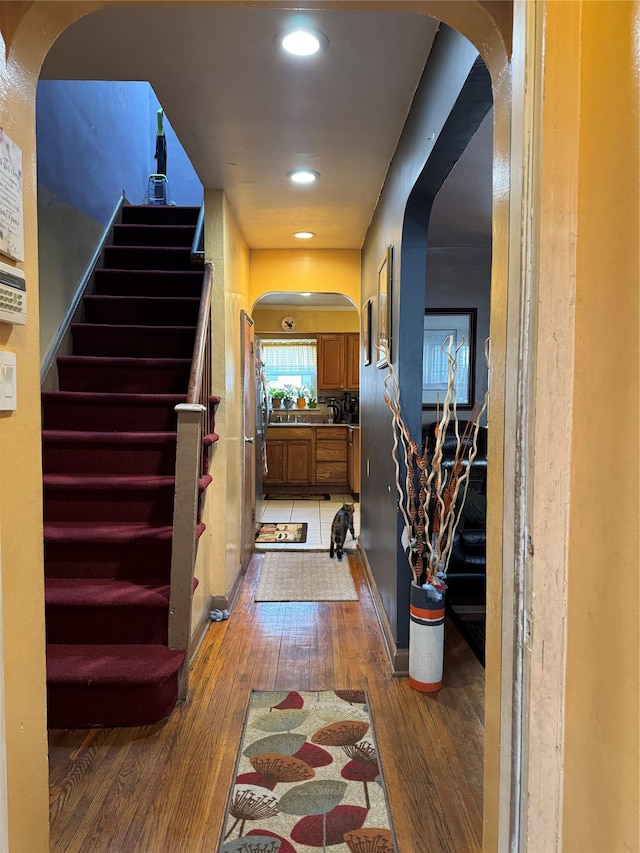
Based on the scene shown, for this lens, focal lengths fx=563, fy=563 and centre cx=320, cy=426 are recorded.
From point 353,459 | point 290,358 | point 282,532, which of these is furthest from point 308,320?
point 282,532

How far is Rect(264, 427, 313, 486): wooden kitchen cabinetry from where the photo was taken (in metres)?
7.18

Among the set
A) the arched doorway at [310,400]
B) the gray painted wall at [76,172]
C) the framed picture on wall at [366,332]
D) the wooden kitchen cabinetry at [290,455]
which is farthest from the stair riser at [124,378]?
→ the wooden kitchen cabinetry at [290,455]

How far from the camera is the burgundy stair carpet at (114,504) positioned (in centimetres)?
217

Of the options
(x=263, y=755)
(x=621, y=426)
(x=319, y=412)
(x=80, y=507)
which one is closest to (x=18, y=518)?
(x=621, y=426)

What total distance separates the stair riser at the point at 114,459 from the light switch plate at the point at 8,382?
5.64 feet

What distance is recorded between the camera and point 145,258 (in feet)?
13.7

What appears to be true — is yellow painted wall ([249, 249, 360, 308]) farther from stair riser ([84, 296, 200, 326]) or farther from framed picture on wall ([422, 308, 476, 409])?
stair riser ([84, 296, 200, 326])

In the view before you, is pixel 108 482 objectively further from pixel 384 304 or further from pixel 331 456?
pixel 331 456

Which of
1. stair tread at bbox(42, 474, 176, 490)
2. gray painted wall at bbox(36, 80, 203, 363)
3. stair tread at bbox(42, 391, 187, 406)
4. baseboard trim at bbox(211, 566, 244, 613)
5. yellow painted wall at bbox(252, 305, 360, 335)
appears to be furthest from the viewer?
Answer: yellow painted wall at bbox(252, 305, 360, 335)

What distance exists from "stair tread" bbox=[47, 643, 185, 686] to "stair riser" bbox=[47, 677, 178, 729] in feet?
0.20

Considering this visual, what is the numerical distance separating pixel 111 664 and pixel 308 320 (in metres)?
6.13

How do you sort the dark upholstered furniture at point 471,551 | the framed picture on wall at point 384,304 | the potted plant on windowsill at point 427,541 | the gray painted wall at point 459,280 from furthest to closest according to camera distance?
the gray painted wall at point 459,280
the dark upholstered furniture at point 471,551
the framed picture on wall at point 384,304
the potted plant on windowsill at point 427,541

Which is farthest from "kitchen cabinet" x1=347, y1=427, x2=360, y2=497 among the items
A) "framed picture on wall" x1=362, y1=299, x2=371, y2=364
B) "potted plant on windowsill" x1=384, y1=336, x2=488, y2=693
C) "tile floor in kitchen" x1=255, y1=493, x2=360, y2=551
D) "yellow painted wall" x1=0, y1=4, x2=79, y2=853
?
"yellow painted wall" x1=0, y1=4, x2=79, y2=853

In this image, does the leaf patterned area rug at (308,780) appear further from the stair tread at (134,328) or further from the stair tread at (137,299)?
the stair tread at (137,299)
